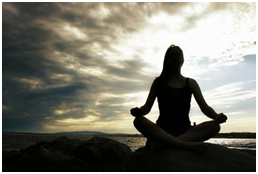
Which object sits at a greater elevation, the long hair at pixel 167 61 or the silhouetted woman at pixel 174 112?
the long hair at pixel 167 61

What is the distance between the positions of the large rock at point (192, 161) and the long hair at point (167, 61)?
61.1 inches

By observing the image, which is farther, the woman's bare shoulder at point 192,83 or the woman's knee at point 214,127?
the woman's bare shoulder at point 192,83

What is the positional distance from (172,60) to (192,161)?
2.07 metres

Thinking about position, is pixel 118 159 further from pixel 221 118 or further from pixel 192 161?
pixel 221 118

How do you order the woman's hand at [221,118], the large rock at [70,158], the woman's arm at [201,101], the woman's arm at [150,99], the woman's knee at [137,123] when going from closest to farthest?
1. the woman's hand at [221,118]
2. the woman's knee at [137,123]
3. the woman's arm at [201,101]
4. the woman's arm at [150,99]
5. the large rock at [70,158]

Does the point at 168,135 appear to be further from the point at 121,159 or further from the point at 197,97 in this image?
the point at 121,159

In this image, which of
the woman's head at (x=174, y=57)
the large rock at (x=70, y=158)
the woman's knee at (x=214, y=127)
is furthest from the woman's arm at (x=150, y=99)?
the large rock at (x=70, y=158)

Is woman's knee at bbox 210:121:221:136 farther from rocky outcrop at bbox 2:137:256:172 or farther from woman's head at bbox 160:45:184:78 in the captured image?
woman's head at bbox 160:45:184:78

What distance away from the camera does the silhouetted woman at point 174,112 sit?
5.59 metres

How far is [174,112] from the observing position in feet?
19.1

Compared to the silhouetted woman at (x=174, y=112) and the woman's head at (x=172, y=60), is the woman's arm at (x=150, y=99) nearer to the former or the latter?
the silhouetted woman at (x=174, y=112)

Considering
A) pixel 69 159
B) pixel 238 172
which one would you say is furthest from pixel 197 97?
pixel 69 159

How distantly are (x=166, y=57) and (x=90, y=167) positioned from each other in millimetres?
4737

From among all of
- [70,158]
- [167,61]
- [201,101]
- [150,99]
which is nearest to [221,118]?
[201,101]
